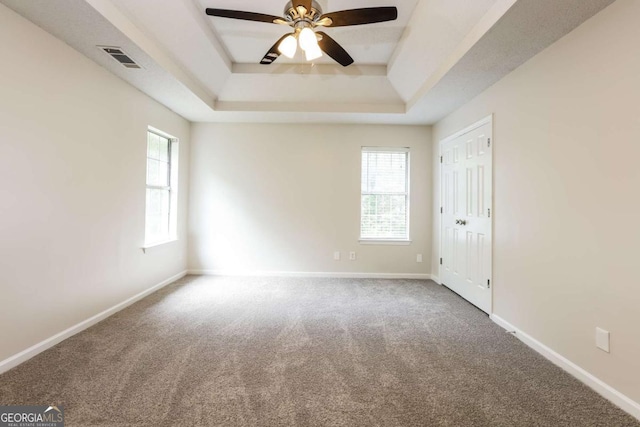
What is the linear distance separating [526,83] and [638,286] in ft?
5.88

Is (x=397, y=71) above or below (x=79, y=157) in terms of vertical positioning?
above

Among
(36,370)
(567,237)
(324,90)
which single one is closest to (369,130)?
(324,90)

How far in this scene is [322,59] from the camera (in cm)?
339

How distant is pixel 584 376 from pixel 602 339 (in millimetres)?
303

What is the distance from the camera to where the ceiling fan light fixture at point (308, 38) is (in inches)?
78.7

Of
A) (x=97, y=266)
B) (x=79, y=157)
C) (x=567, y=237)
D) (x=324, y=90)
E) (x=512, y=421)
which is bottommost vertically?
(x=512, y=421)

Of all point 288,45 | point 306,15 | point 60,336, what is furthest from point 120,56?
point 60,336

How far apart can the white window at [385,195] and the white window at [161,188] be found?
2996mm

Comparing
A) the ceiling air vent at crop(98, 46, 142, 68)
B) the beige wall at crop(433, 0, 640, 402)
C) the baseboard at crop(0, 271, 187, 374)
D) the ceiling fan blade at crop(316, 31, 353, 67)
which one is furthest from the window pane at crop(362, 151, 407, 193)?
the baseboard at crop(0, 271, 187, 374)

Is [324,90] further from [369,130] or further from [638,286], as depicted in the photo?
[638,286]

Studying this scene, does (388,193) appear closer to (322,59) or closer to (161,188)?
(322,59)

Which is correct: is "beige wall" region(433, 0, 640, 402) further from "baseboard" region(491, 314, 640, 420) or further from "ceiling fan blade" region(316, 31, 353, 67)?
"ceiling fan blade" region(316, 31, 353, 67)

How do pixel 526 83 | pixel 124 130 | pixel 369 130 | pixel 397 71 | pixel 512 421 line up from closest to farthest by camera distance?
pixel 512 421
pixel 526 83
pixel 124 130
pixel 397 71
pixel 369 130

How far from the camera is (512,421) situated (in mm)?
1499
